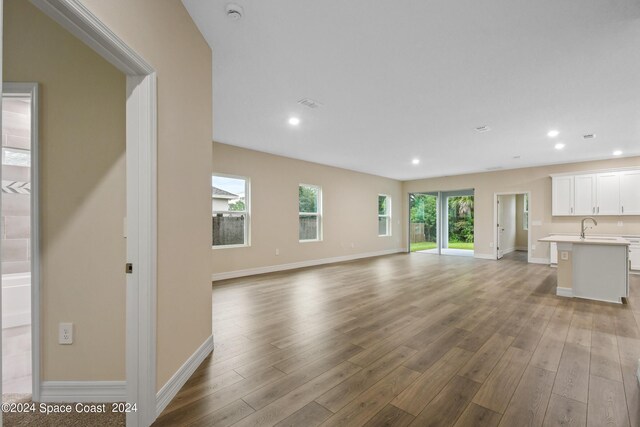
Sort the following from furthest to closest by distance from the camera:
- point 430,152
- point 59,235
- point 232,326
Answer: point 430,152 → point 232,326 → point 59,235

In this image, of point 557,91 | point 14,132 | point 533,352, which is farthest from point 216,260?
point 557,91

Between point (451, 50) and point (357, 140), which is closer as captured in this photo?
point (451, 50)

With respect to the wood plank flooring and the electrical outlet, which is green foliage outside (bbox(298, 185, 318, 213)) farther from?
the electrical outlet

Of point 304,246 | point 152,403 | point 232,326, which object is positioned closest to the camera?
point 152,403

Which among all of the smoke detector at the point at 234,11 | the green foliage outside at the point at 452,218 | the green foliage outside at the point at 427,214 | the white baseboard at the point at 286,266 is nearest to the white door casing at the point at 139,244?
the smoke detector at the point at 234,11

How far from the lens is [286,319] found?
3320 millimetres

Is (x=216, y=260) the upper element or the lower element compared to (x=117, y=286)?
lower

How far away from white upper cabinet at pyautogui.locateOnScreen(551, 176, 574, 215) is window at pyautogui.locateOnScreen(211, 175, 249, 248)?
279 inches

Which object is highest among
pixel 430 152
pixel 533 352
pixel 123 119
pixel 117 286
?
pixel 430 152

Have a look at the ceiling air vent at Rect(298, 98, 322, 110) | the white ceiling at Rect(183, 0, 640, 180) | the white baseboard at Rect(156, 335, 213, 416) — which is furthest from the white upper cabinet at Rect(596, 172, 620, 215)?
the white baseboard at Rect(156, 335, 213, 416)

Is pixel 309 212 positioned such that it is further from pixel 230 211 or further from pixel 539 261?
pixel 539 261

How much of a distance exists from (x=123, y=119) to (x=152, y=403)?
1.81 metres

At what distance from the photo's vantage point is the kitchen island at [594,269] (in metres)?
3.95

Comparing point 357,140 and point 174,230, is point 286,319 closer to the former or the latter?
point 174,230
